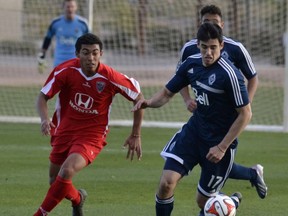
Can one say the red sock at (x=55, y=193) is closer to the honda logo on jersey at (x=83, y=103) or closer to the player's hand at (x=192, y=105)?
the honda logo on jersey at (x=83, y=103)

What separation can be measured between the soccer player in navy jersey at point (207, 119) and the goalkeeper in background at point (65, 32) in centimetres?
883

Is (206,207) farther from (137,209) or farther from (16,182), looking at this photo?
(16,182)

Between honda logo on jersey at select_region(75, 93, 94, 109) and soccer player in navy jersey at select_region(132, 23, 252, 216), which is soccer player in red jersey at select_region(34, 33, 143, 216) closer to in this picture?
honda logo on jersey at select_region(75, 93, 94, 109)

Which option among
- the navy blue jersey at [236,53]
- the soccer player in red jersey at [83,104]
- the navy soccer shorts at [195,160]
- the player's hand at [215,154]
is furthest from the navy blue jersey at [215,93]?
the navy blue jersey at [236,53]

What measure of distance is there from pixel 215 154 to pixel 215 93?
53cm

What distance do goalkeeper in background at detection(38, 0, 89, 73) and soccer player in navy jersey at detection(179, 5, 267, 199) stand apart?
779cm

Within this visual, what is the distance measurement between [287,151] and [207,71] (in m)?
6.38

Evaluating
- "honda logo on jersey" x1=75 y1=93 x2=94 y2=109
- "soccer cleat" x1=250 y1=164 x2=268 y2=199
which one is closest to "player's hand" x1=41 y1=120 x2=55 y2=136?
"honda logo on jersey" x1=75 y1=93 x2=94 y2=109

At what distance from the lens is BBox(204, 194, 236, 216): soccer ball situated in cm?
739

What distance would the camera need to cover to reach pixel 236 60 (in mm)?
8820

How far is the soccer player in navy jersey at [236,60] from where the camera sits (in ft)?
28.8

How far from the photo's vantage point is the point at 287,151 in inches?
540

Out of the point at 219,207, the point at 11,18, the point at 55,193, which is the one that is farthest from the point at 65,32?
the point at 219,207

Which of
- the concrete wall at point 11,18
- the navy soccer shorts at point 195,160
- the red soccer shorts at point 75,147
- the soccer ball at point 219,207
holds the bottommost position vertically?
the concrete wall at point 11,18
